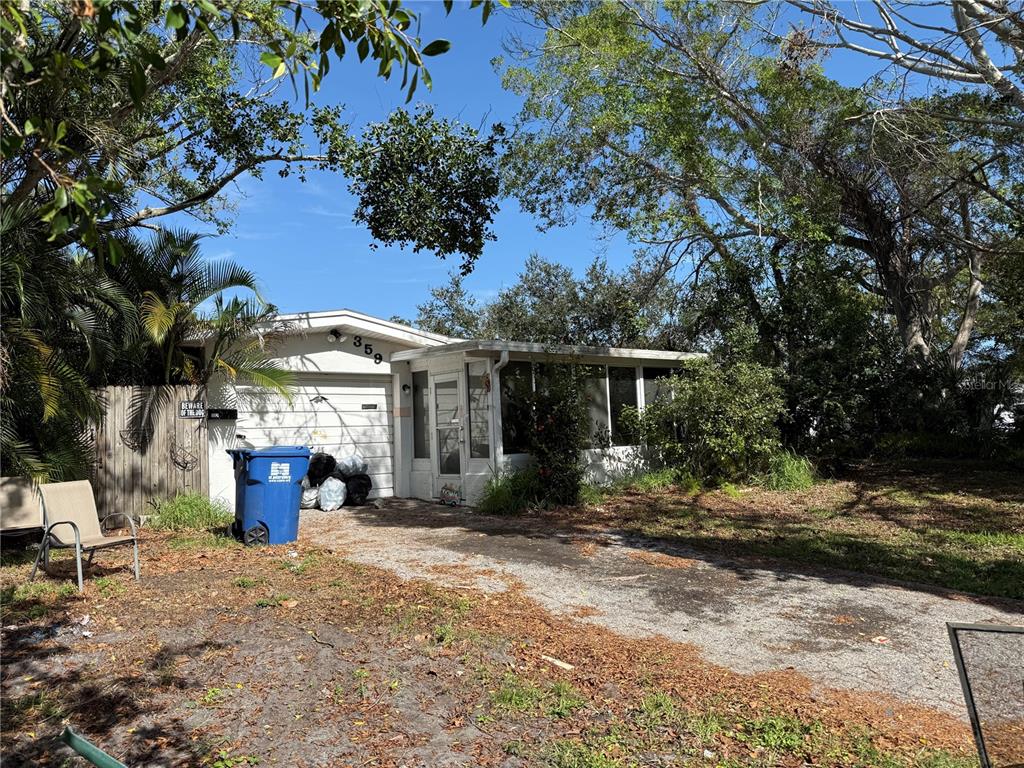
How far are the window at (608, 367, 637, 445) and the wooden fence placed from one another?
7259 millimetres

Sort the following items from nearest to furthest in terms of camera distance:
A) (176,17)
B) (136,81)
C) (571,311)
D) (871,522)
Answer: (176,17) < (136,81) < (871,522) < (571,311)

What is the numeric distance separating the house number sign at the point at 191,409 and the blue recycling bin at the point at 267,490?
229cm

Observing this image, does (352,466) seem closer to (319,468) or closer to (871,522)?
(319,468)

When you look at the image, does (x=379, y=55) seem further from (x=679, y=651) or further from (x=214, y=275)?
(x=214, y=275)

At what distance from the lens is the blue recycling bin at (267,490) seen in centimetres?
841

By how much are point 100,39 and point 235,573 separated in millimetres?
5575

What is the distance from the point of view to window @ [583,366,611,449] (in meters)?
13.6

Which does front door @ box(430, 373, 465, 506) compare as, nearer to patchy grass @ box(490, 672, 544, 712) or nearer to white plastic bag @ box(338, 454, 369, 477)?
white plastic bag @ box(338, 454, 369, 477)

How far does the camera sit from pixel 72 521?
6.98m

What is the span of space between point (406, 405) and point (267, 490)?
4.97 meters

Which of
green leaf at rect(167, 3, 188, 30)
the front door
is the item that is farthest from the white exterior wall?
green leaf at rect(167, 3, 188, 30)

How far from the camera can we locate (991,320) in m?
26.1

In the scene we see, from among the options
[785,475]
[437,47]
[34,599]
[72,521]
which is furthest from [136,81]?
[785,475]

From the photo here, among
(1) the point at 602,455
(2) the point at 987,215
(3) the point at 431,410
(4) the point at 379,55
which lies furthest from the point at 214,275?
(2) the point at 987,215
